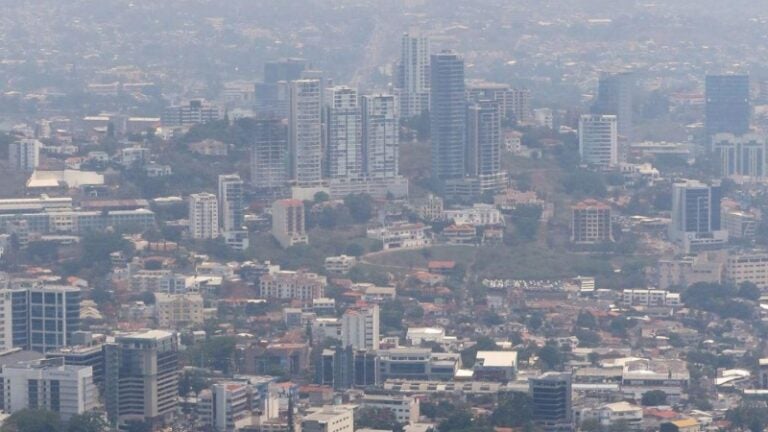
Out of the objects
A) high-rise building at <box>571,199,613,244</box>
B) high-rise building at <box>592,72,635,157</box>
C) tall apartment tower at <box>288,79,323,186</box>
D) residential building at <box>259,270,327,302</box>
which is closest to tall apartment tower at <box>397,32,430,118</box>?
high-rise building at <box>592,72,635,157</box>

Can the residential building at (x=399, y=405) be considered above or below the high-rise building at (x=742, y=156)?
below

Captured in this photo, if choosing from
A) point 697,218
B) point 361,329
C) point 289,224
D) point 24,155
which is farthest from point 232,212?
point 361,329

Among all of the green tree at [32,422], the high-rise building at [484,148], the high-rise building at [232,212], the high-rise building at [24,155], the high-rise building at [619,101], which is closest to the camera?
the green tree at [32,422]

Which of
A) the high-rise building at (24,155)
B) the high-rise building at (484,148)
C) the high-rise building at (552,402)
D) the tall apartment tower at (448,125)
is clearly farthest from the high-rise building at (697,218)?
the high-rise building at (552,402)

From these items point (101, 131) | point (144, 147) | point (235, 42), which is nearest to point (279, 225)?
point (144, 147)

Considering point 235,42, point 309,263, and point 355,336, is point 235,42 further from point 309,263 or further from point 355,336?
point 355,336

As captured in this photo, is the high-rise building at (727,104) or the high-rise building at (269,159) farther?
the high-rise building at (727,104)

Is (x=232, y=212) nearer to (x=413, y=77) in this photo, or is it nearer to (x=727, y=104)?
(x=413, y=77)

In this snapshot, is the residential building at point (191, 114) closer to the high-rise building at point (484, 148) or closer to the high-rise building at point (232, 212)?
the high-rise building at point (484, 148)
